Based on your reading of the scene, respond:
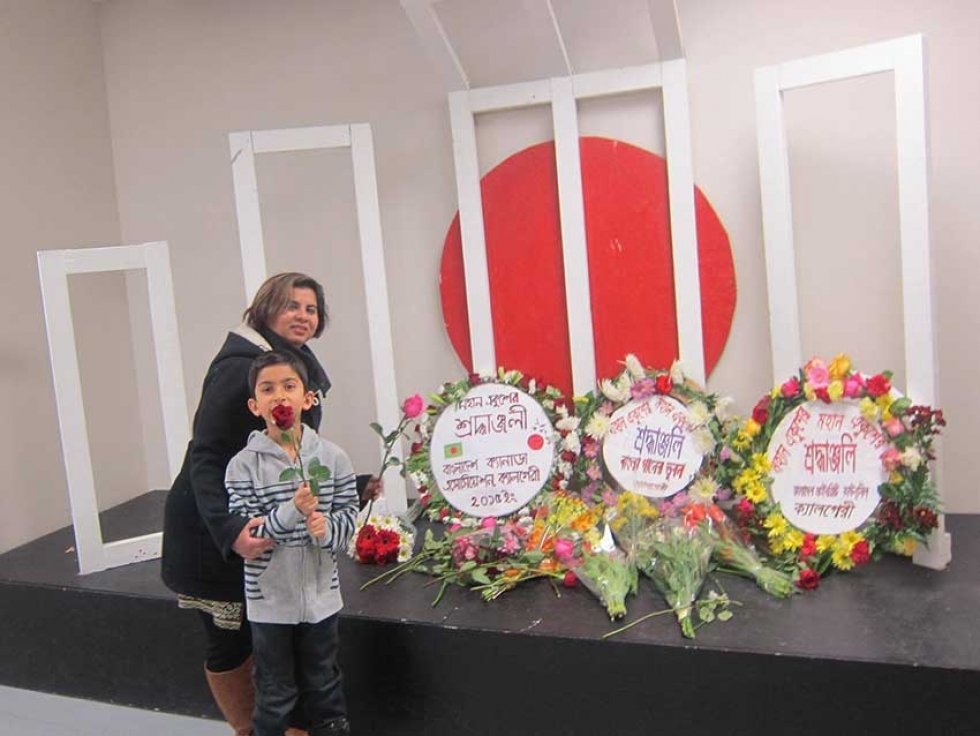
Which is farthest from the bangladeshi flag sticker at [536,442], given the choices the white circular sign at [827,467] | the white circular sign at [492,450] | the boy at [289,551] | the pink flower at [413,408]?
the boy at [289,551]

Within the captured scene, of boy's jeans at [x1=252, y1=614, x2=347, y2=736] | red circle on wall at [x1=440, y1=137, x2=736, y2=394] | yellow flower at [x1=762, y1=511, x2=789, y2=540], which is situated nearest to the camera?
boy's jeans at [x1=252, y1=614, x2=347, y2=736]

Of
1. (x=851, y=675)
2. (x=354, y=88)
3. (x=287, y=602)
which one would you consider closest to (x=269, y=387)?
(x=287, y=602)

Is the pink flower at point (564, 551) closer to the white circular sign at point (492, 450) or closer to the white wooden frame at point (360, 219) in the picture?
the white circular sign at point (492, 450)

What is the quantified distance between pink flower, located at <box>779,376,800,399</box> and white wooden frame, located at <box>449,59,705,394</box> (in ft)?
1.13

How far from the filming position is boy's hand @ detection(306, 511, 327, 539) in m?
1.59

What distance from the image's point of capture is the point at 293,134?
2.73 metres

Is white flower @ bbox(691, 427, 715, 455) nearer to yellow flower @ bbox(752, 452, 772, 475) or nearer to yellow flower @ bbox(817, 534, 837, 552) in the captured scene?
yellow flower @ bbox(752, 452, 772, 475)

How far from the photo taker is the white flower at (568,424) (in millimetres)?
2549

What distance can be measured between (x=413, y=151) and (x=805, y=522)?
186 cm

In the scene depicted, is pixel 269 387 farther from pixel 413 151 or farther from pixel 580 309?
pixel 413 151

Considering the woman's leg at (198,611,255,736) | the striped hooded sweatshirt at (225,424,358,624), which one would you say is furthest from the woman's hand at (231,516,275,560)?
the woman's leg at (198,611,255,736)

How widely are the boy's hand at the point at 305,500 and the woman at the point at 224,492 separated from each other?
0.17m

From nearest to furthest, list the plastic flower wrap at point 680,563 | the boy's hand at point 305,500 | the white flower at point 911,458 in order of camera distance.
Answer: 1. the boy's hand at point 305,500
2. the plastic flower wrap at point 680,563
3. the white flower at point 911,458

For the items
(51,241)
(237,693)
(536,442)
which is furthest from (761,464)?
(51,241)
